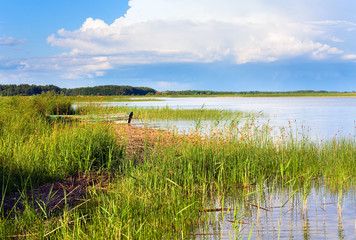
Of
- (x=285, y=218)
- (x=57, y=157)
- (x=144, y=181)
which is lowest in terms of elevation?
(x=285, y=218)

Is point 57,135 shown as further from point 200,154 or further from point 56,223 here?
point 56,223

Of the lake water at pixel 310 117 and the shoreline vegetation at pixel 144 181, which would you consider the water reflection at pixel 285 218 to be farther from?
the lake water at pixel 310 117

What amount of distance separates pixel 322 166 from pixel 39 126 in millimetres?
10584

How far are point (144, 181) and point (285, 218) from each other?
116 inches

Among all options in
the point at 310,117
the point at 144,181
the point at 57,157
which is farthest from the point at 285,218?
the point at 310,117

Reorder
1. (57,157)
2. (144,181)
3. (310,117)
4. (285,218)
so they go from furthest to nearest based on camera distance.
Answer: (310,117) → (57,157) → (144,181) → (285,218)

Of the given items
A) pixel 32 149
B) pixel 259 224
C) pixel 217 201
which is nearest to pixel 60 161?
pixel 32 149

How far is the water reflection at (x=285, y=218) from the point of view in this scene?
5.63 m

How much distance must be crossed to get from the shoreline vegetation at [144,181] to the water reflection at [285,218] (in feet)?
0.29

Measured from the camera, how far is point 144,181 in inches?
275

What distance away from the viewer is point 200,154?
28.9 ft

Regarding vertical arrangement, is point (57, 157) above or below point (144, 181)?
above

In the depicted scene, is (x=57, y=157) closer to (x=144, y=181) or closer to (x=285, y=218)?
(x=144, y=181)

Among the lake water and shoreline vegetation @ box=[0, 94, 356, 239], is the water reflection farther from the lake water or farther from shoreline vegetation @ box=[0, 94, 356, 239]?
the lake water
